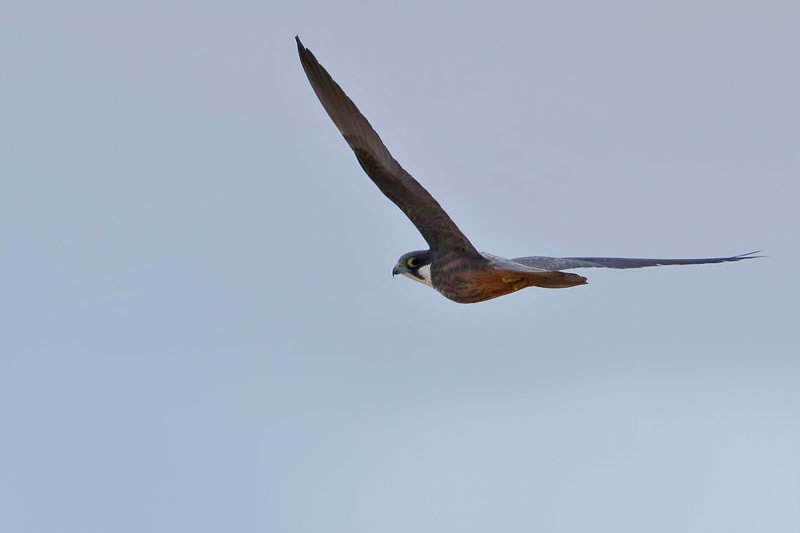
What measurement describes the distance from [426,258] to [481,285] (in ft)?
4.84

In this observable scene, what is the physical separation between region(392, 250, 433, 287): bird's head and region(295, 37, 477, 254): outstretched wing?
392 mm

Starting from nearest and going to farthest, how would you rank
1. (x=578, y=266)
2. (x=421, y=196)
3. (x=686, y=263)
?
1. (x=686, y=263)
2. (x=578, y=266)
3. (x=421, y=196)

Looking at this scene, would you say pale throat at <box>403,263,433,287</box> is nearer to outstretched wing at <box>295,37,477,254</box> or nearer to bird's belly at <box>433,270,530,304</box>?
bird's belly at <box>433,270,530,304</box>

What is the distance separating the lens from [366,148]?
59.8 feet

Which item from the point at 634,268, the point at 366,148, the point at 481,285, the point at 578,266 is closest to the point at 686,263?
the point at 634,268

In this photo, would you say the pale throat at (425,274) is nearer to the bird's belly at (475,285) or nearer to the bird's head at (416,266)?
the bird's head at (416,266)

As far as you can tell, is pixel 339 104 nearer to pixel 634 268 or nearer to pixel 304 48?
pixel 304 48

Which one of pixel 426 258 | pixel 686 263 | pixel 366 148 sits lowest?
pixel 686 263

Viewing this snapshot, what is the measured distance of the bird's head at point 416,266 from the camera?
59.6 feet

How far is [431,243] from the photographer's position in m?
17.8

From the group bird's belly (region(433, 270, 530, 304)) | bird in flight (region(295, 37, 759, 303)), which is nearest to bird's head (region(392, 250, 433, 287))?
bird in flight (region(295, 37, 759, 303))

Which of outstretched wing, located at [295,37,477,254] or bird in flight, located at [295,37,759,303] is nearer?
bird in flight, located at [295,37,759,303]

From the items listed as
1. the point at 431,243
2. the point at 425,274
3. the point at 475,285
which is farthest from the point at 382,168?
the point at 475,285

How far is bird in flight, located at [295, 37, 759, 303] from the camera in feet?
54.1
